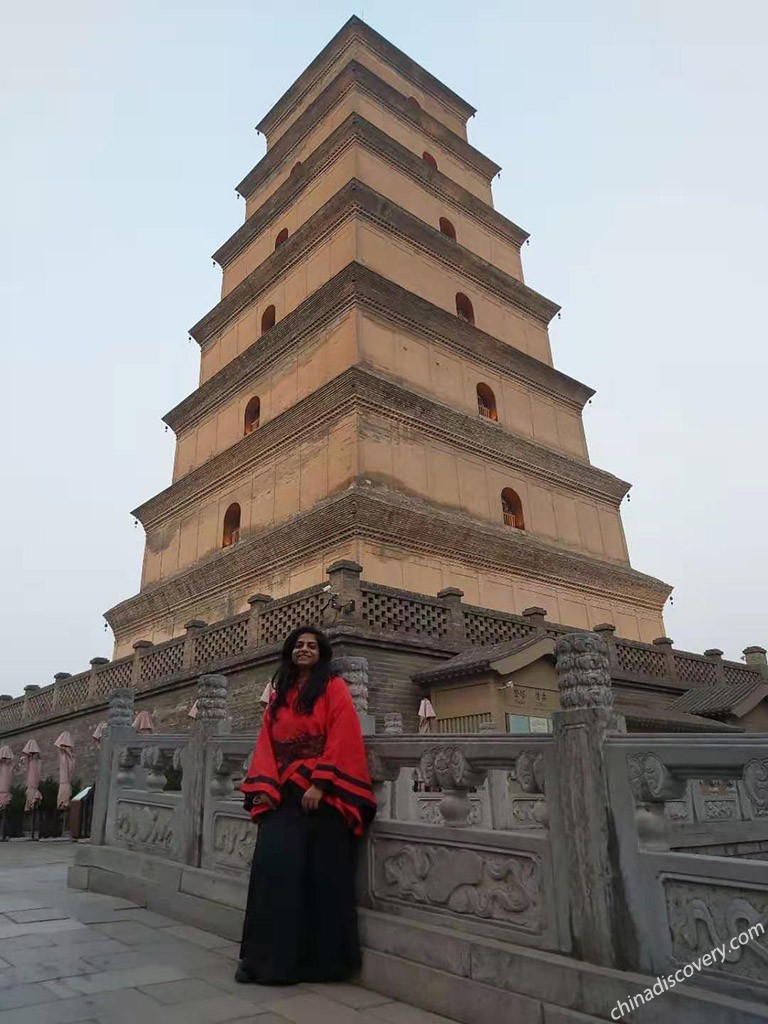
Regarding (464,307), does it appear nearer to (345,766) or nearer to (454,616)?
(454,616)

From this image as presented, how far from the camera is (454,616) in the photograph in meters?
11.9

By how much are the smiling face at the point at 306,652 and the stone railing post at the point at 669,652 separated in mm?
12624

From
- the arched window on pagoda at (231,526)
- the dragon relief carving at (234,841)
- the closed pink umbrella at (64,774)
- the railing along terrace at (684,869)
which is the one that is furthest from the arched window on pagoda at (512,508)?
the railing along terrace at (684,869)

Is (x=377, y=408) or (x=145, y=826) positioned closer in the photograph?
(x=145, y=826)

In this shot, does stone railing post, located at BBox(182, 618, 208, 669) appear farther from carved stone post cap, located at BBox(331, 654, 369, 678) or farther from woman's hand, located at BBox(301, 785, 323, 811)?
woman's hand, located at BBox(301, 785, 323, 811)

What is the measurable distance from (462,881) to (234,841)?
82.1 inches

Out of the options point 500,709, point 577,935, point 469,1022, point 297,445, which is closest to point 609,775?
point 577,935

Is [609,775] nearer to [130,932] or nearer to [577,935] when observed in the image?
[577,935]

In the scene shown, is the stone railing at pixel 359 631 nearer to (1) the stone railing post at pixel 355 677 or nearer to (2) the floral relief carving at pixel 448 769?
(1) the stone railing post at pixel 355 677

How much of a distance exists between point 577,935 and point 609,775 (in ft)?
2.04

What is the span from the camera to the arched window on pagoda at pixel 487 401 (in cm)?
1867

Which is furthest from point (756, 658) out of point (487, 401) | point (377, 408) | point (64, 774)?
point (64, 774)

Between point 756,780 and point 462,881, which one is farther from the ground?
point 756,780

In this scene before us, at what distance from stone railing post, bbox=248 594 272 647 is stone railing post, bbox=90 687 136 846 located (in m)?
4.75
